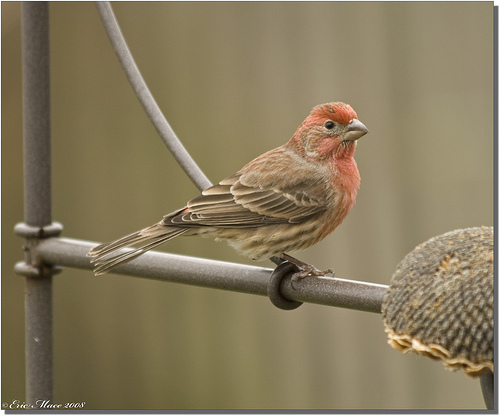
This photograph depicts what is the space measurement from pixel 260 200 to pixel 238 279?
959 millimetres

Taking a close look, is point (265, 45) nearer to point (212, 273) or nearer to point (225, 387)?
point (225, 387)

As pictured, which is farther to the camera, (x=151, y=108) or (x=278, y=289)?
(x=151, y=108)

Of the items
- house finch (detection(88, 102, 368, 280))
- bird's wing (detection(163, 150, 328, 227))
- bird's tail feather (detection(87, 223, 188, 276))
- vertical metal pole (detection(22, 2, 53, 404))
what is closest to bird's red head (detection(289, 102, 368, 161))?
house finch (detection(88, 102, 368, 280))

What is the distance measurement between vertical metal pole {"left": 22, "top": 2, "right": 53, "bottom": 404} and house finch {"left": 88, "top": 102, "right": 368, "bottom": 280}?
50cm

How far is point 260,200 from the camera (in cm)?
299

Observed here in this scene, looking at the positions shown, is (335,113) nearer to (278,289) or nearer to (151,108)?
(151,108)

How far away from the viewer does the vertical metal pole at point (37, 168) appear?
2.35 metres

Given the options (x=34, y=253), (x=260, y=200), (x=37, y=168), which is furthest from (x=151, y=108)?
(x=260, y=200)

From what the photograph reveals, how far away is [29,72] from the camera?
2.34m

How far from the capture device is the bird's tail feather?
7.29 ft

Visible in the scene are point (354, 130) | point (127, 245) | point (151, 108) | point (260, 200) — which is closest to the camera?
point (151, 108)

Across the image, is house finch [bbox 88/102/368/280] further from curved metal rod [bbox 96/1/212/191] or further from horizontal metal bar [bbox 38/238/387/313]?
horizontal metal bar [bbox 38/238/387/313]

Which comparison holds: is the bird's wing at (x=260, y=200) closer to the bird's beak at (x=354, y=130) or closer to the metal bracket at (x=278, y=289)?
the bird's beak at (x=354, y=130)

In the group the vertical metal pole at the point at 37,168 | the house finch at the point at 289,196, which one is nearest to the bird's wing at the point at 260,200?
the house finch at the point at 289,196
